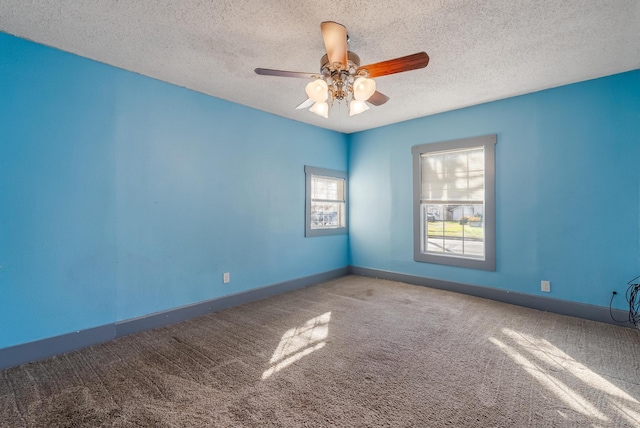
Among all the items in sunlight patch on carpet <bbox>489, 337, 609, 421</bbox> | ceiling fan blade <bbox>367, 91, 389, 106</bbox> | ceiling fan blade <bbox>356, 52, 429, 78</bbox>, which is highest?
ceiling fan blade <bbox>356, 52, 429, 78</bbox>

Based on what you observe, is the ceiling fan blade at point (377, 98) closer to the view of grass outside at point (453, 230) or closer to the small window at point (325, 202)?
the small window at point (325, 202)

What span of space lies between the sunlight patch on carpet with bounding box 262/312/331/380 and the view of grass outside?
91.2 inches

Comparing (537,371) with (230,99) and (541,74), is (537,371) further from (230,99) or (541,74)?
(230,99)

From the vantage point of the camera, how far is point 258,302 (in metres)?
3.86

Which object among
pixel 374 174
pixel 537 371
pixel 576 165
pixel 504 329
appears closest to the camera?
pixel 537 371

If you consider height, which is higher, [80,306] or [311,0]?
[311,0]

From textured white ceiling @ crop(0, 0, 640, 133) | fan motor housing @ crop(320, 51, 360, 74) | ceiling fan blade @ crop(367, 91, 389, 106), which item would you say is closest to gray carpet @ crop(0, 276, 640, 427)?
ceiling fan blade @ crop(367, 91, 389, 106)

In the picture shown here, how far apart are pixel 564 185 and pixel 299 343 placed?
11.4 feet

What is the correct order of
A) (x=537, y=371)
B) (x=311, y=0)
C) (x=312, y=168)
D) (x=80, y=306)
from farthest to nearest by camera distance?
(x=312, y=168) < (x=80, y=306) < (x=537, y=371) < (x=311, y=0)

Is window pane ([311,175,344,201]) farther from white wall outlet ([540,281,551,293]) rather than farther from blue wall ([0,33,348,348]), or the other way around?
white wall outlet ([540,281,551,293])

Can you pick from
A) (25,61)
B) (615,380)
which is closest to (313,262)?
(615,380)

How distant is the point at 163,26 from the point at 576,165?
435 centimetres

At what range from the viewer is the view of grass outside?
13.5ft

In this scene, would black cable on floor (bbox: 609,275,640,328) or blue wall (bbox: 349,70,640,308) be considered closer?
black cable on floor (bbox: 609,275,640,328)
